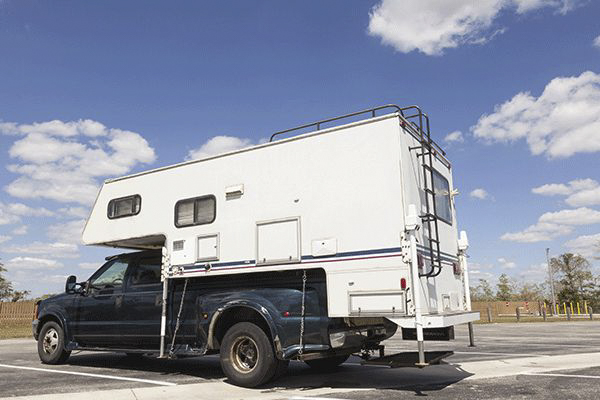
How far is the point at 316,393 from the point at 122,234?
4.43 metres

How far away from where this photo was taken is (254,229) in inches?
289

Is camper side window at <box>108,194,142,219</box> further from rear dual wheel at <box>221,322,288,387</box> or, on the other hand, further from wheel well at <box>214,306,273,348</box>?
rear dual wheel at <box>221,322,288,387</box>

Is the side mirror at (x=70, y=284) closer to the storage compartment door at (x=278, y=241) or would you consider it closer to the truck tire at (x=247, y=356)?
the truck tire at (x=247, y=356)

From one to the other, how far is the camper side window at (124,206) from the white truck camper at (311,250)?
43 cm

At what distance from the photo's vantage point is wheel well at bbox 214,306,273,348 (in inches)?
275

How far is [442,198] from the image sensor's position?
8070 millimetres

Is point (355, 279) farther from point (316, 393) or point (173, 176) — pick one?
point (173, 176)

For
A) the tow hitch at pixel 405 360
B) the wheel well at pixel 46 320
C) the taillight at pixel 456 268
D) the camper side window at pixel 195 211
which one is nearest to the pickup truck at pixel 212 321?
the wheel well at pixel 46 320

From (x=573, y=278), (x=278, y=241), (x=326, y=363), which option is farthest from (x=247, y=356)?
(x=573, y=278)

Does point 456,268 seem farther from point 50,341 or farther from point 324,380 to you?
point 50,341

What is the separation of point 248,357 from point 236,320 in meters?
0.56

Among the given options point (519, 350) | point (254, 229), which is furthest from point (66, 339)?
point (519, 350)

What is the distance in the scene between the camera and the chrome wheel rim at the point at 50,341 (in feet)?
30.5

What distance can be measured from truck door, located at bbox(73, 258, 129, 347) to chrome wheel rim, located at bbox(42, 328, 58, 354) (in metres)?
0.57
